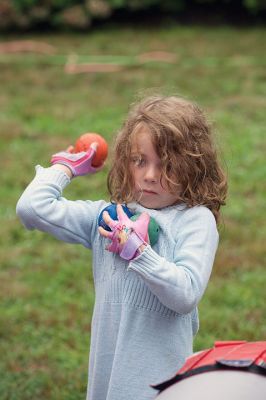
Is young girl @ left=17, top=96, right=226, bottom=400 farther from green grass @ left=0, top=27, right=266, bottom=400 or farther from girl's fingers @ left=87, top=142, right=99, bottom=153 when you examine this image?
green grass @ left=0, top=27, right=266, bottom=400

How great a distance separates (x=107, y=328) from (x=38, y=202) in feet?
1.36

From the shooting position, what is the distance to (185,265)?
230cm

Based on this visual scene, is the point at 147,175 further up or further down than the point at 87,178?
further up

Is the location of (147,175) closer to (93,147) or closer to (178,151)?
(178,151)

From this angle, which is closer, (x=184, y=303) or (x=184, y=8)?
(x=184, y=303)

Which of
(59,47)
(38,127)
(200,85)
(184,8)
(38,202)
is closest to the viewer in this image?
(38,202)

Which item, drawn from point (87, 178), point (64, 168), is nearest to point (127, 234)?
point (64, 168)

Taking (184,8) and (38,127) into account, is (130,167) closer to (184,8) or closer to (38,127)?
(38,127)

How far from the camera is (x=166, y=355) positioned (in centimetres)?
247

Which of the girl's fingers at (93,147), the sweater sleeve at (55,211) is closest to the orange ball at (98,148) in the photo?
the girl's fingers at (93,147)

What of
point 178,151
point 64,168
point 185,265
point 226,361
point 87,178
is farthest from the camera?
point 87,178

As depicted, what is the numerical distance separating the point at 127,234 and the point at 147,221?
0.32ft

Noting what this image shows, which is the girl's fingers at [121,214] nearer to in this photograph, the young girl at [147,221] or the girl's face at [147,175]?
the young girl at [147,221]

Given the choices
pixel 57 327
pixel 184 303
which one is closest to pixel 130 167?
pixel 184 303
